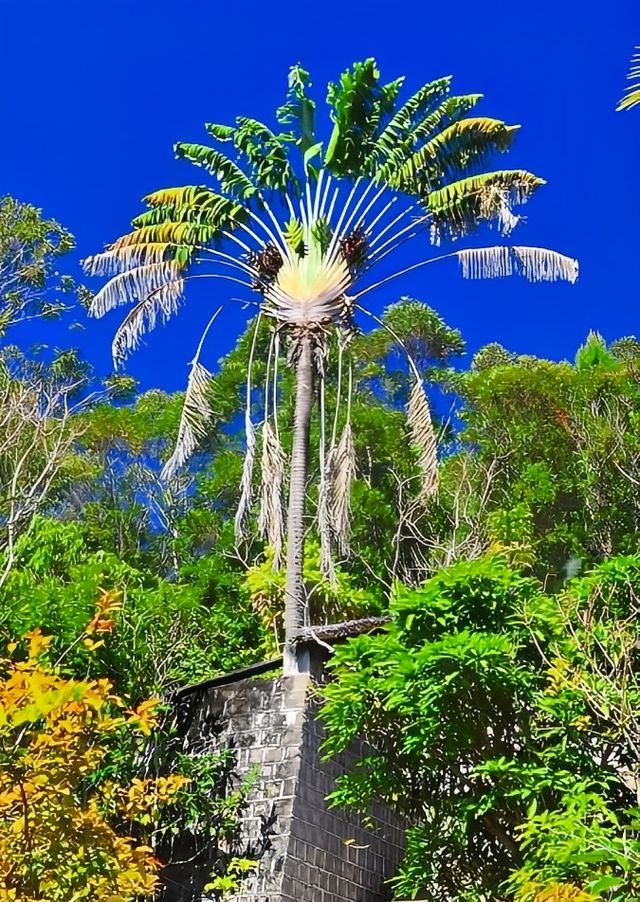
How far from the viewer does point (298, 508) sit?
33.9 feet

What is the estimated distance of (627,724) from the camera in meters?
5.68

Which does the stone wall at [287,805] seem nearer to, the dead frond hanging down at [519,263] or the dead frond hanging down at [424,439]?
the dead frond hanging down at [424,439]

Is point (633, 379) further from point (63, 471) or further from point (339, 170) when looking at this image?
point (63, 471)

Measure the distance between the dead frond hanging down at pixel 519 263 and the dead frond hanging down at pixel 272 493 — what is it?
10.1 feet

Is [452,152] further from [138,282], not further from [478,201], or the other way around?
[138,282]

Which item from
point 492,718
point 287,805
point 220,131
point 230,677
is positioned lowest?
point 287,805

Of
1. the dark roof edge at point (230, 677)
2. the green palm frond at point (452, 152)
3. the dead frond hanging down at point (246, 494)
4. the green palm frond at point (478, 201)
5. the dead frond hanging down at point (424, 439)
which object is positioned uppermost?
the green palm frond at point (452, 152)

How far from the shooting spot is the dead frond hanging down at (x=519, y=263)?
35.8 ft

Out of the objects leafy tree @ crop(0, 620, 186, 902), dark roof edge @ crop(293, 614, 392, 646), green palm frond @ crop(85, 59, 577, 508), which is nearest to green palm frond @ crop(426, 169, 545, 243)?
green palm frond @ crop(85, 59, 577, 508)

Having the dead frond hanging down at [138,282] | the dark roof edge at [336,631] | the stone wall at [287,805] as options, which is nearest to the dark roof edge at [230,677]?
the stone wall at [287,805]

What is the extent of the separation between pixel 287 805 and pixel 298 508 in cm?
304

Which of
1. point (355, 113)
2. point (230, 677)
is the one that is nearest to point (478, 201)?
point (355, 113)

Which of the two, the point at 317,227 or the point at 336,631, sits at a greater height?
the point at 317,227

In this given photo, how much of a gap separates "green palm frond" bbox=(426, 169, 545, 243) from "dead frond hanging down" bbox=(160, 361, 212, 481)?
127 inches
